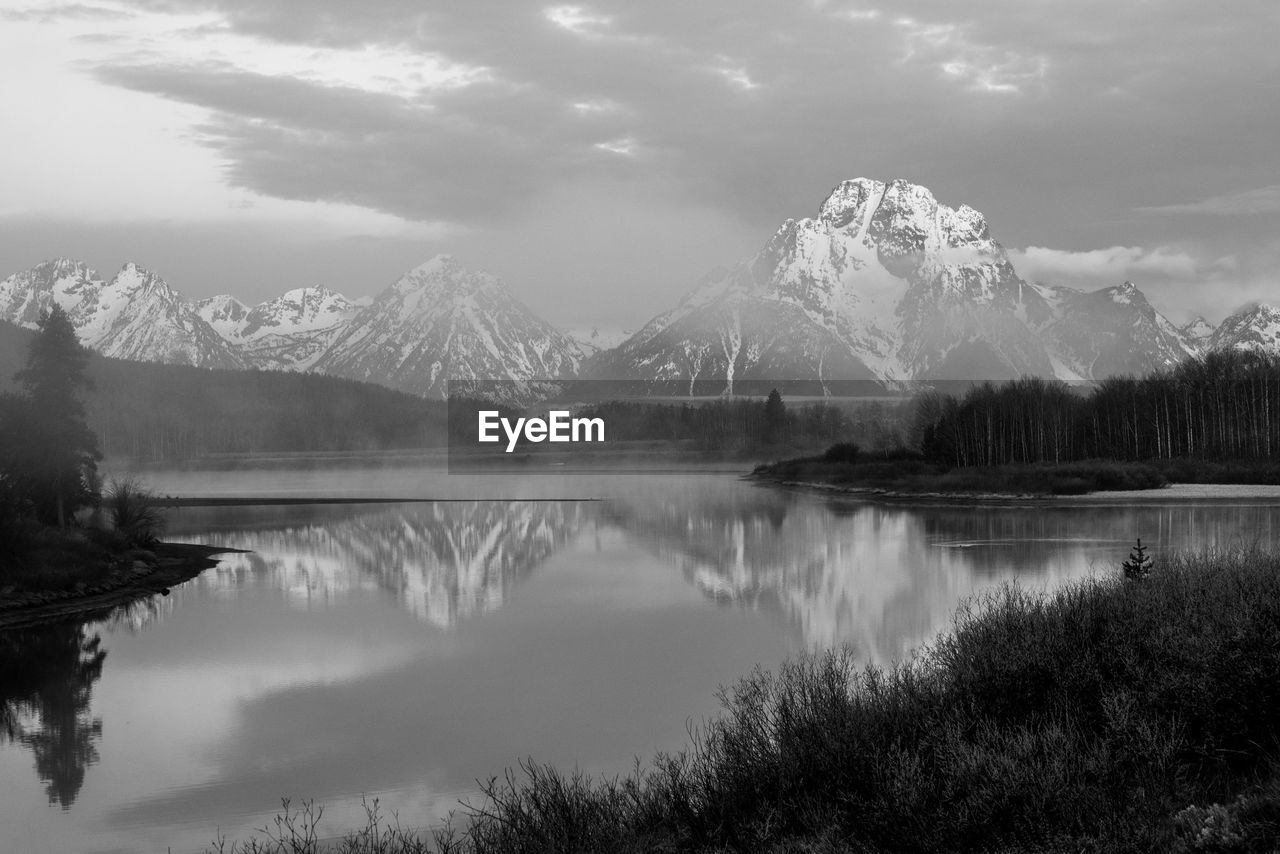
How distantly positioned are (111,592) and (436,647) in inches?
673

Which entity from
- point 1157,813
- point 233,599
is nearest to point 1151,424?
point 233,599

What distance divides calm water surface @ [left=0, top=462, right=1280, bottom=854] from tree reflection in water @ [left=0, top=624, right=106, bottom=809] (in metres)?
0.11

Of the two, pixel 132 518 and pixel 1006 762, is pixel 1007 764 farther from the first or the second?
pixel 132 518

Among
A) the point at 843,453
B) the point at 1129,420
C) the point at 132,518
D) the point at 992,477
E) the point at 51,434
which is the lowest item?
the point at 992,477

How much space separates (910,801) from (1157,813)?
8.18 feet

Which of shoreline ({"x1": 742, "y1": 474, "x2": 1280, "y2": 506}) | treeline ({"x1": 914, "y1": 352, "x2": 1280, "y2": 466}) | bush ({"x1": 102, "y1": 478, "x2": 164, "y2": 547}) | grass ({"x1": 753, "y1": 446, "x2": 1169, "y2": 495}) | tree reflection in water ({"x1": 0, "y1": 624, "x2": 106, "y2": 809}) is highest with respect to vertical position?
treeline ({"x1": 914, "y1": 352, "x2": 1280, "y2": 466})

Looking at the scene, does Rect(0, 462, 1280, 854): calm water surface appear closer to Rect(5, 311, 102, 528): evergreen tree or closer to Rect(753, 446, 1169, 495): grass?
Rect(5, 311, 102, 528): evergreen tree

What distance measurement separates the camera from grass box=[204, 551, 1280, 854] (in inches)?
481

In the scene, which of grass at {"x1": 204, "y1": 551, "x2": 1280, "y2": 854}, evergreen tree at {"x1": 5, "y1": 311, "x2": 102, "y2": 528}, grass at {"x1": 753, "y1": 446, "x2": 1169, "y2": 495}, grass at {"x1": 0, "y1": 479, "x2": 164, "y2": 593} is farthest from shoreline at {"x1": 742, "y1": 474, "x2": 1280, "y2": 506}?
grass at {"x1": 204, "y1": 551, "x2": 1280, "y2": 854}

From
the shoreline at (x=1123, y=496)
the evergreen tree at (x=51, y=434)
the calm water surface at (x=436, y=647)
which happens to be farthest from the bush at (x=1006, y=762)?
the shoreline at (x=1123, y=496)

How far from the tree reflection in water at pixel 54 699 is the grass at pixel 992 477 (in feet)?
237

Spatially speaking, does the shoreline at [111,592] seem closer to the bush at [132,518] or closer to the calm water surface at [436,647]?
the bush at [132,518]

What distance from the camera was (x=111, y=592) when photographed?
43594 millimetres

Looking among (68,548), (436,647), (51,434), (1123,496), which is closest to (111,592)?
(68,548)
